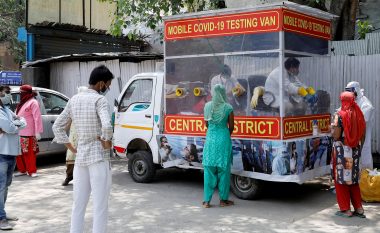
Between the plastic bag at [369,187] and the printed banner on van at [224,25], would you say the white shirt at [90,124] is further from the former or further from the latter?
the plastic bag at [369,187]

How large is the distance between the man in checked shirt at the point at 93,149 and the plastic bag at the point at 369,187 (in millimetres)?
4136

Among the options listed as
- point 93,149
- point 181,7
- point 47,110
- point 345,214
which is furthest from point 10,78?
point 345,214

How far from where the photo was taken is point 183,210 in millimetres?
6441

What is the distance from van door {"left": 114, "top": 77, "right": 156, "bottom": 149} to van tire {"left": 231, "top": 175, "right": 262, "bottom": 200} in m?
1.72

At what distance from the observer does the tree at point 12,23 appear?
786 inches

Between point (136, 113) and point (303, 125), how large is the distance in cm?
286

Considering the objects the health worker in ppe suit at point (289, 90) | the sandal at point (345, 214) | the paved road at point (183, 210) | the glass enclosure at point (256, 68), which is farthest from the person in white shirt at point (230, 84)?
the sandal at point (345, 214)

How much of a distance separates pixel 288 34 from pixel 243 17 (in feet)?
2.23

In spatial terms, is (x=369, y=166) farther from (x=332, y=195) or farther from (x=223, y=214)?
(x=223, y=214)

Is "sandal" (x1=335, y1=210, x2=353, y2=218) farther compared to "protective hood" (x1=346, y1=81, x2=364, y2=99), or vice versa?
"protective hood" (x1=346, y1=81, x2=364, y2=99)

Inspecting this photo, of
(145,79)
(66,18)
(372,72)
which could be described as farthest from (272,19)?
(66,18)

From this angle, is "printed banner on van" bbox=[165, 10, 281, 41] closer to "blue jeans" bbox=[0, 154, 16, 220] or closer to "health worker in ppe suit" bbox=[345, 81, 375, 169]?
"health worker in ppe suit" bbox=[345, 81, 375, 169]

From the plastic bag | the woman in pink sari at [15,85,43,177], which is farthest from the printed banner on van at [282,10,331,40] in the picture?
the woman in pink sari at [15,85,43,177]

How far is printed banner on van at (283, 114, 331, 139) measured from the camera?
6.53 m
